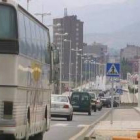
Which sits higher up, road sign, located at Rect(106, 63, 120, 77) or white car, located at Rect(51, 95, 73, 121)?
road sign, located at Rect(106, 63, 120, 77)

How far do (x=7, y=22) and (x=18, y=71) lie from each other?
1103 millimetres

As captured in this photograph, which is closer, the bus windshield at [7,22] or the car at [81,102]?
the bus windshield at [7,22]

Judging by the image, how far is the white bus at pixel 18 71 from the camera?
46.8 ft

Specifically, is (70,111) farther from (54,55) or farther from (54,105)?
(54,55)

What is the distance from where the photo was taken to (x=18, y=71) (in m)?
14.6

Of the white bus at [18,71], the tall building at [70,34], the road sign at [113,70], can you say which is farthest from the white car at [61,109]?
the tall building at [70,34]

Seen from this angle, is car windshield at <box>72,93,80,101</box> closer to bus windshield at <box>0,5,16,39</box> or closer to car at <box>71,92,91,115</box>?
car at <box>71,92,91,115</box>

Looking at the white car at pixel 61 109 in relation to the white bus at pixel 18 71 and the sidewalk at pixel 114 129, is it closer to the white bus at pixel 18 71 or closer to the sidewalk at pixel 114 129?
the sidewalk at pixel 114 129

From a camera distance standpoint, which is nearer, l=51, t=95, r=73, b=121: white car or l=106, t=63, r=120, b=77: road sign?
l=106, t=63, r=120, b=77: road sign

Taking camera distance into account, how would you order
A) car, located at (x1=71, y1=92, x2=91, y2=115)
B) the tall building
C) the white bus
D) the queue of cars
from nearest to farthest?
1. the white bus
2. the queue of cars
3. car, located at (x1=71, y1=92, x2=91, y2=115)
4. the tall building

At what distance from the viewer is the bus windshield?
1455 cm

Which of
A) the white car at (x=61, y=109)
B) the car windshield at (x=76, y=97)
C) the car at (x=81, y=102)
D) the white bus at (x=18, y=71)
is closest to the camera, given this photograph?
the white bus at (x=18, y=71)

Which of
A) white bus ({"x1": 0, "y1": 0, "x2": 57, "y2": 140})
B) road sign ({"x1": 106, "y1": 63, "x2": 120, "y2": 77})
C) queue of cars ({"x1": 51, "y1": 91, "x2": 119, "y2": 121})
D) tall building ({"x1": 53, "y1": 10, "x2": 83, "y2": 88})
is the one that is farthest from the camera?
tall building ({"x1": 53, "y1": 10, "x2": 83, "y2": 88})

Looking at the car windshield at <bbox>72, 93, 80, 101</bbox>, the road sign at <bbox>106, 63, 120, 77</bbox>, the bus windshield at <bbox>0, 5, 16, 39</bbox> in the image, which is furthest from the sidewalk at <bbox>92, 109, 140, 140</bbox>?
the car windshield at <bbox>72, 93, 80, 101</bbox>
